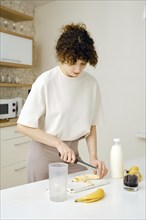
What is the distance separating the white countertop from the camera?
90 centimetres

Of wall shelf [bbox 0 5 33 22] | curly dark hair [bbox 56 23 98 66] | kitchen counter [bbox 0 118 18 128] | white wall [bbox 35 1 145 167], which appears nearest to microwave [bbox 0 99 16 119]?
kitchen counter [bbox 0 118 18 128]

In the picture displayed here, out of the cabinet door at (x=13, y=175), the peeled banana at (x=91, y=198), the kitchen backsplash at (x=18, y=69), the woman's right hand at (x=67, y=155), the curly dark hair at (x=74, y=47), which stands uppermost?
the kitchen backsplash at (x=18, y=69)

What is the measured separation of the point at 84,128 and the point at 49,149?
0.77 feet

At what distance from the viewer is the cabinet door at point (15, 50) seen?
3.22 m

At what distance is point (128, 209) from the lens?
3.16ft

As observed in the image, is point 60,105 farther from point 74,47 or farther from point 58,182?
point 58,182

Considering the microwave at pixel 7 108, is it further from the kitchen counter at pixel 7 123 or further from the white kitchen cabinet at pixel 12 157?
the white kitchen cabinet at pixel 12 157

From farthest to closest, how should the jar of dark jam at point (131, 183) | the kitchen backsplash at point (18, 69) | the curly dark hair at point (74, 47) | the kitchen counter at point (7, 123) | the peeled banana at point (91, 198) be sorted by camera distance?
1. the kitchen backsplash at point (18, 69)
2. the kitchen counter at point (7, 123)
3. the curly dark hair at point (74, 47)
4. the jar of dark jam at point (131, 183)
5. the peeled banana at point (91, 198)

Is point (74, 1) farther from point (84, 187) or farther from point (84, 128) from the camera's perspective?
point (84, 187)

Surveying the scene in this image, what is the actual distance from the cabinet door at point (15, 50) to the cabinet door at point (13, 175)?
127 centimetres

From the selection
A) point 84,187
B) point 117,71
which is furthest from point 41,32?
point 84,187

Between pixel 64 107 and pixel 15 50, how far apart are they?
7.30 feet

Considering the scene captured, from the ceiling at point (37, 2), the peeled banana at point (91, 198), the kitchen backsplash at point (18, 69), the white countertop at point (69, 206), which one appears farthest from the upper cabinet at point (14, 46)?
the peeled banana at point (91, 198)

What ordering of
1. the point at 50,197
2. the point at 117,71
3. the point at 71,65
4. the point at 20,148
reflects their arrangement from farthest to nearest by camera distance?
the point at 20,148 < the point at 117,71 < the point at 71,65 < the point at 50,197
